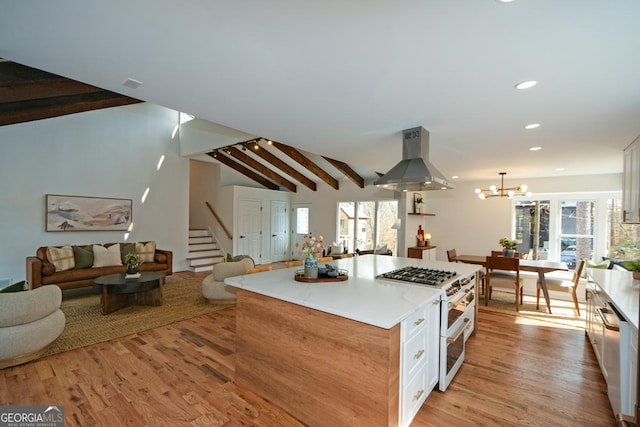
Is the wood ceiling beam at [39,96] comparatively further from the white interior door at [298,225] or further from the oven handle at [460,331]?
the white interior door at [298,225]

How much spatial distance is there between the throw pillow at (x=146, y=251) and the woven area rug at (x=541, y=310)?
640 centimetres

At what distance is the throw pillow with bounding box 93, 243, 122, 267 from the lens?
5316mm

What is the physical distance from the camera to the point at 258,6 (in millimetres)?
1329

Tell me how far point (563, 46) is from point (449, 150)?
2322 mm

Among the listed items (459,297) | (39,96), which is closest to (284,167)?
(39,96)

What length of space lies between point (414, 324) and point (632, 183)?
10.5ft

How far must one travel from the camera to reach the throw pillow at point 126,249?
571cm

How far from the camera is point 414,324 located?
6.32 ft

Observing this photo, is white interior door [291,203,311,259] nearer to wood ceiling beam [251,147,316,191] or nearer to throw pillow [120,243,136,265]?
wood ceiling beam [251,147,316,191]

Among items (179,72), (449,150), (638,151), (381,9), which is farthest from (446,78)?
(638,151)

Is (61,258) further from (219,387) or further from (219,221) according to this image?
(219,387)

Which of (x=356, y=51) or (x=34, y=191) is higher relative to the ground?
(x=356, y=51)

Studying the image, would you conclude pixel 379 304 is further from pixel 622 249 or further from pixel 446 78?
pixel 622 249

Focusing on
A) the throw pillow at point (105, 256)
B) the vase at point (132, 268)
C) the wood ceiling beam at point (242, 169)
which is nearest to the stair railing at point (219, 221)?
the wood ceiling beam at point (242, 169)
